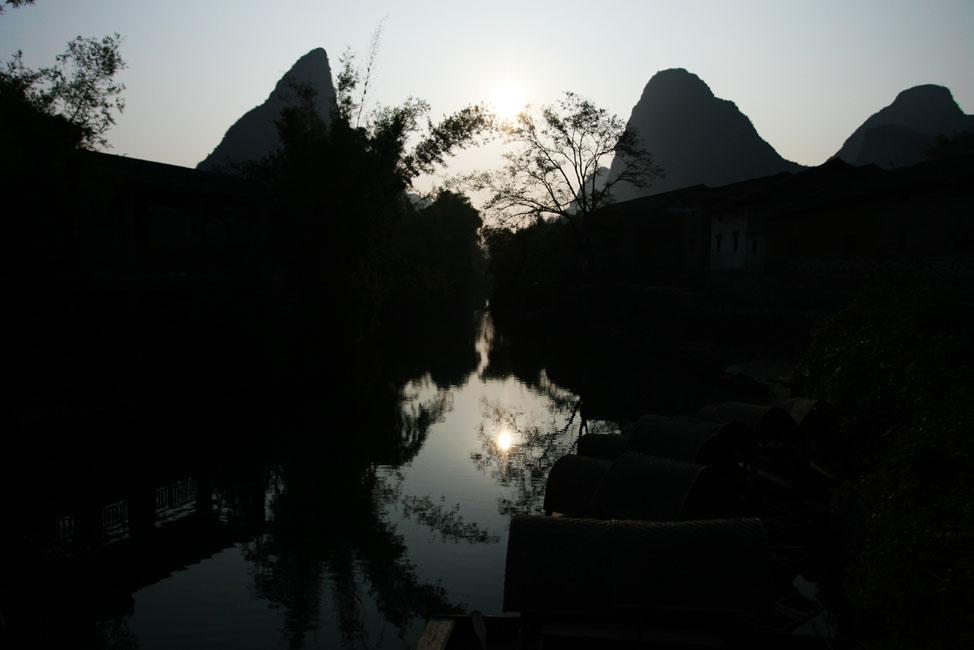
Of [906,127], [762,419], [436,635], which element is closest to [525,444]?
[762,419]

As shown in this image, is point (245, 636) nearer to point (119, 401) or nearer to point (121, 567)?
point (121, 567)

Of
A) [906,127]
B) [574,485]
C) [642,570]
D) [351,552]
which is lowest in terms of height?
[351,552]

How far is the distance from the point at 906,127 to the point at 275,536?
161m

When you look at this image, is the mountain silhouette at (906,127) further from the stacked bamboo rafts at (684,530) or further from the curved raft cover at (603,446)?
the curved raft cover at (603,446)

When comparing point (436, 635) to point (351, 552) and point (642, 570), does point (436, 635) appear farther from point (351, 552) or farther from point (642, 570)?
point (351, 552)

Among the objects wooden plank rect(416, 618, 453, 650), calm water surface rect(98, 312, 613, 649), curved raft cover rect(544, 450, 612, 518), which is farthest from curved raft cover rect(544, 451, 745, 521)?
wooden plank rect(416, 618, 453, 650)

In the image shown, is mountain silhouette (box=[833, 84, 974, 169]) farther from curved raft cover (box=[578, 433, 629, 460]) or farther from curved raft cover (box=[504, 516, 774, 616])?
curved raft cover (box=[504, 516, 774, 616])

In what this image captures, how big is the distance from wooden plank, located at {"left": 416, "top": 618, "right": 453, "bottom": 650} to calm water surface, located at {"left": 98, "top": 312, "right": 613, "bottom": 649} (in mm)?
1760

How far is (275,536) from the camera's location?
12.6m

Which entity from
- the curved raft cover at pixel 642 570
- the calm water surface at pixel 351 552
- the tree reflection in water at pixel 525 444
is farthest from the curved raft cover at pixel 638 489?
the tree reflection in water at pixel 525 444

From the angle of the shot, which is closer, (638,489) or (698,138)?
(638,489)

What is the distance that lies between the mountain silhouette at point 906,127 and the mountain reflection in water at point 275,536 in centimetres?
12556

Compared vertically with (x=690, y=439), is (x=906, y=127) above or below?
above

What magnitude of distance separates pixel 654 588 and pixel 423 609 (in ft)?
14.3
